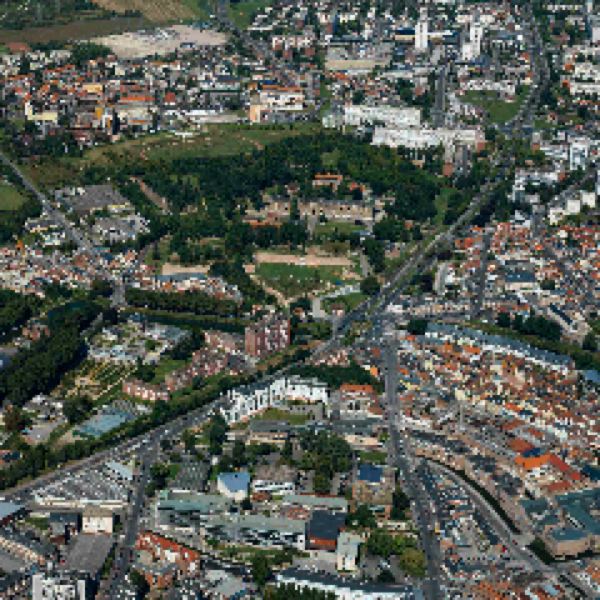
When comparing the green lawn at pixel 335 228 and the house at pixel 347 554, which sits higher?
the green lawn at pixel 335 228

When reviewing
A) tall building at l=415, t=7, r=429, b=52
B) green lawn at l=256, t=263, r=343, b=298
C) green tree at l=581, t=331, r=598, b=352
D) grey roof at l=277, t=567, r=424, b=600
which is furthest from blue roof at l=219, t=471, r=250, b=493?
tall building at l=415, t=7, r=429, b=52

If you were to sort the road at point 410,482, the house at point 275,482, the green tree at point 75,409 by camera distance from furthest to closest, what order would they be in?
the green tree at point 75,409 < the house at point 275,482 < the road at point 410,482

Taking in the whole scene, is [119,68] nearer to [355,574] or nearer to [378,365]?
[378,365]

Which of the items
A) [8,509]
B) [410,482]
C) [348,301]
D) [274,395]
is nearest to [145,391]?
[274,395]

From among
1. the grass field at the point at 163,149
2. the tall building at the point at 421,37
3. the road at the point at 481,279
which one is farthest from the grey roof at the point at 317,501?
the tall building at the point at 421,37

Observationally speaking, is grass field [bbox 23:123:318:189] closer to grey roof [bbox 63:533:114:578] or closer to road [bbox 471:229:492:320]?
road [bbox 471:229:492:320]

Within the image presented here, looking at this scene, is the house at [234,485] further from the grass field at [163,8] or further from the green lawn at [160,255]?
the grass field at [163,8]

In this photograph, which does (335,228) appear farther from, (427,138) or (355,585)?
(355,585)
